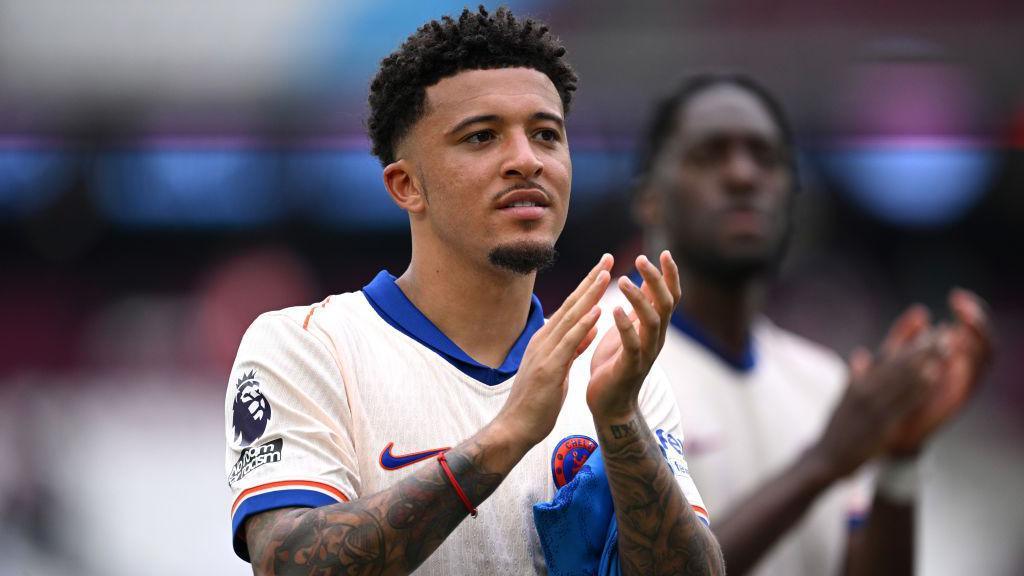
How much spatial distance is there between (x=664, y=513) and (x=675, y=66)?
32.6 feet

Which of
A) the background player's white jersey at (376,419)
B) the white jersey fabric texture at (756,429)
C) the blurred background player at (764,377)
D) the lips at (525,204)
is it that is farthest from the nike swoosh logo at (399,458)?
the white jersey fabric texture at (756,429)

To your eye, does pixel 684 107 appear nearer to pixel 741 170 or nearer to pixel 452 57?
pixel 741 170

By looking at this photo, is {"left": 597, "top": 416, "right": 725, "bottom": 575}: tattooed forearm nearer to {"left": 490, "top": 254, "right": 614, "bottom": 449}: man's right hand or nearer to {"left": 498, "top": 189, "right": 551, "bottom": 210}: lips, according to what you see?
{"left": 490, "top": 254, "right": 614, "bottom": 449}: man's right hand

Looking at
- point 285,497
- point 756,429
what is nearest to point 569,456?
point 285,497

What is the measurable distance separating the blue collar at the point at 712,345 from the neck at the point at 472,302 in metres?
2.19

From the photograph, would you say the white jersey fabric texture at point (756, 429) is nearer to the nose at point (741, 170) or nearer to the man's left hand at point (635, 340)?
the nose at point (741, 170)

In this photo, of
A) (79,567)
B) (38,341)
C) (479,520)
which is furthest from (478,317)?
(38,341)

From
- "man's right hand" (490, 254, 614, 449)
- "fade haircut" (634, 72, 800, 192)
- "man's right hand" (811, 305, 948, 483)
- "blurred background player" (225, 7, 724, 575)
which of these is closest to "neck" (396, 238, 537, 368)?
"blurred background player" (225, 7, 724, 575)

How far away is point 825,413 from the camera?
556 centimetres

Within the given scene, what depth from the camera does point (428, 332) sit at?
3236 millimetres

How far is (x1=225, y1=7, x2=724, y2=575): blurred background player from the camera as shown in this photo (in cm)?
272

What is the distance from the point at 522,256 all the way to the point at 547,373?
1.40 ft

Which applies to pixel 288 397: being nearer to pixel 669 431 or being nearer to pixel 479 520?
pixel 479 520

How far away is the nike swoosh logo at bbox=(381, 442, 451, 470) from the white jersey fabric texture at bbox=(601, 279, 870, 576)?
6.55 ft
